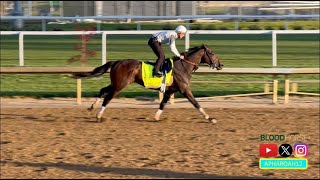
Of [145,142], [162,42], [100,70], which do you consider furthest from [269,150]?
[100,70]

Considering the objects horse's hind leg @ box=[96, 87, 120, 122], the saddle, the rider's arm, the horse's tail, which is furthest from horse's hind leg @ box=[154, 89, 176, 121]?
the horse's tail

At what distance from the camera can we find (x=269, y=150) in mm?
8906

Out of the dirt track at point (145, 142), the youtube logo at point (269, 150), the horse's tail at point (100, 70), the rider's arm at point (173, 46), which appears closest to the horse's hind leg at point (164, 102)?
the dirt track at point (145, 142)

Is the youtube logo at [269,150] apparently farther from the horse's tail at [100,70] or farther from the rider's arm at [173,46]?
the horse's tail at [100,70]

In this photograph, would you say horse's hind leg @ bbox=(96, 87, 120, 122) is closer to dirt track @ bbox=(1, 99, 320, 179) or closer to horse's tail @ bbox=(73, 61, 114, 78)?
dirt track @ bbox=(1, 99, 320, 179)

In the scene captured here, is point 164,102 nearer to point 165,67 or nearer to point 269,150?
point 165,67

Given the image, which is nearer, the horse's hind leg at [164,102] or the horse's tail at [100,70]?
the horse's hind leg at [164,102]

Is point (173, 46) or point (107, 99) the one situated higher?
point (173, 46)

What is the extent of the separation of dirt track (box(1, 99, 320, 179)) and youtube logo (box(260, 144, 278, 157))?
0.08m

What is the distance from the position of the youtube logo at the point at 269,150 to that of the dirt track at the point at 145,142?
83mm

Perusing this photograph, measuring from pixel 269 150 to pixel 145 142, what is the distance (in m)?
1.68

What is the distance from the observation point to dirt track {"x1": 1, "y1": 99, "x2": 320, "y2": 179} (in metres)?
8.08

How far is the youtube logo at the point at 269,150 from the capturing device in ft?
28.6

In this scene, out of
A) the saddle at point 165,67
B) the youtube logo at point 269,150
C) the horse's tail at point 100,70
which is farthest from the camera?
the horse's tail at point 100,70
